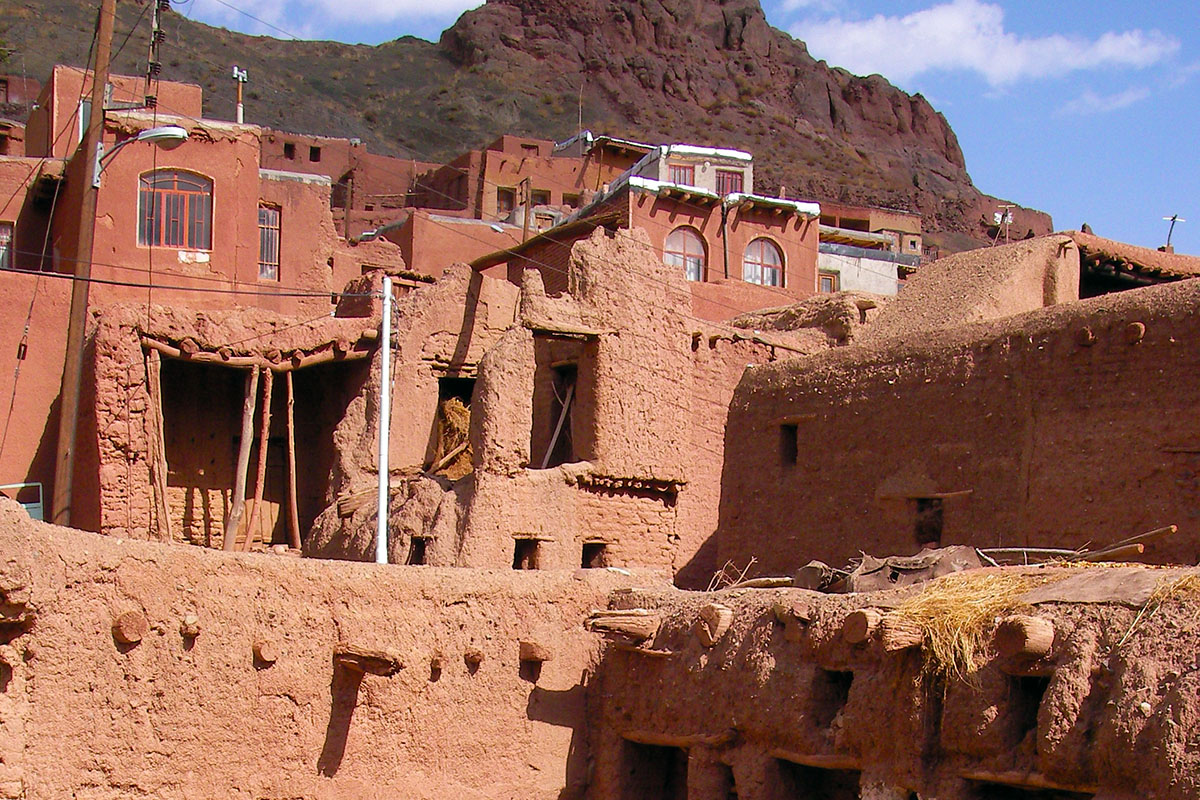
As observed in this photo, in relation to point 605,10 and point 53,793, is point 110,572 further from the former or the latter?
point 605,10

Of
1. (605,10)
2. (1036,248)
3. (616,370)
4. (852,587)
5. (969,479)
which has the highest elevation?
(605,10)

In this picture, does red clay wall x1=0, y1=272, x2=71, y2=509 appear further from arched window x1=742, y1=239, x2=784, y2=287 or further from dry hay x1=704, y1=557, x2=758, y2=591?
arched window x1=742, y1=239, x2=784, y2=287

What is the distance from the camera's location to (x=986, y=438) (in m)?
13.9

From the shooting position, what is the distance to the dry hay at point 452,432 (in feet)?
67.5

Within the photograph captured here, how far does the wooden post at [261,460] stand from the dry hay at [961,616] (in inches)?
465

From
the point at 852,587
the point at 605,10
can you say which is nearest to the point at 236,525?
the point at 852,587

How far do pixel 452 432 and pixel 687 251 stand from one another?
1089 cm

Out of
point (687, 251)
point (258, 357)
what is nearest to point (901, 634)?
point (258, 357)

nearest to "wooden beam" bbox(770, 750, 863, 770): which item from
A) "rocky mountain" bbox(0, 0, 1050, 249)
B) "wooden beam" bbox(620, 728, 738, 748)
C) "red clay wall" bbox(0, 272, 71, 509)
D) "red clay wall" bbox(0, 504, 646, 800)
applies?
"wooden beam" bbox(620, 728, 738, 748)

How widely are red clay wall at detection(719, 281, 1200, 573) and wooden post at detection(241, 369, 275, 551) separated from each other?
6728 mm

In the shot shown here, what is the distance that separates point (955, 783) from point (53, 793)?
5.90 meters

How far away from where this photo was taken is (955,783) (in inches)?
360

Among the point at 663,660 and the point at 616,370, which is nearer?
the point at 663,660

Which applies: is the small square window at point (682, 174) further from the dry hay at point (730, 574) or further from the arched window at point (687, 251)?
the dry hay at point (730, 574)
